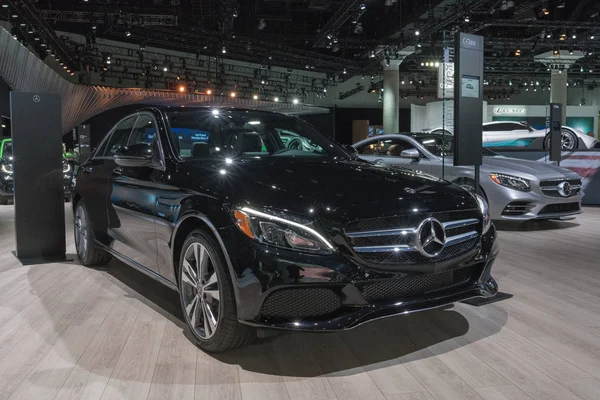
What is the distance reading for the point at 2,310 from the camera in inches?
147

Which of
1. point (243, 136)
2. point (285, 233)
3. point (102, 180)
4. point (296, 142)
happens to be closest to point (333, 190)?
point (285, 233)

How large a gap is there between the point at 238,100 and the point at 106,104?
6.81 metres

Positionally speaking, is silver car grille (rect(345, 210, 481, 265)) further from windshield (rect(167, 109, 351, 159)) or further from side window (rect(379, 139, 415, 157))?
side window (rect(379, 139, 415, 157))

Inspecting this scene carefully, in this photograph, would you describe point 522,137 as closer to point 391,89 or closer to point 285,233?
point 391,89

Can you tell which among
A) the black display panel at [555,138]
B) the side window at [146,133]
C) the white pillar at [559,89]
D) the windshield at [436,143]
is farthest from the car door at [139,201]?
the white pillar at [559,89]

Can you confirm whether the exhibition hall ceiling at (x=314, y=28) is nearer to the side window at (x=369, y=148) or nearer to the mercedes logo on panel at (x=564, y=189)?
the side window at (x=369, y=148)

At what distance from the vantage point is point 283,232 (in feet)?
8.00

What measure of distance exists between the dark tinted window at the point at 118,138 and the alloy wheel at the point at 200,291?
165cm

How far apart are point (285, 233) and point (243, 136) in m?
1.30

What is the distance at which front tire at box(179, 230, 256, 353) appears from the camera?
260 cm

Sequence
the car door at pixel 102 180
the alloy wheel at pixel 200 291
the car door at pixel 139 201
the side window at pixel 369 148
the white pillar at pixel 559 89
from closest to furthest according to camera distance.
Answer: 1. the alloy wheel at pixel 200 291
2. the car door at pixel 139 201
3. the car door at pixel 102 180
4. the side window at pixel 369 148
5. the white pillar at pixel 559 89

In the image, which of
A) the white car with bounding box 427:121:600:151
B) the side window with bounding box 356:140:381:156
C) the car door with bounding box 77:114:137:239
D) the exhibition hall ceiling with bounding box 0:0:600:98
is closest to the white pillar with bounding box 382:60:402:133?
the exhibition hall ceiling with bounding box 0:0:600:98

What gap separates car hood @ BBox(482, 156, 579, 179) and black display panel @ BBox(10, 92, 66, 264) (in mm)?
4953

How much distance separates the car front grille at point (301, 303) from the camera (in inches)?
95.0
